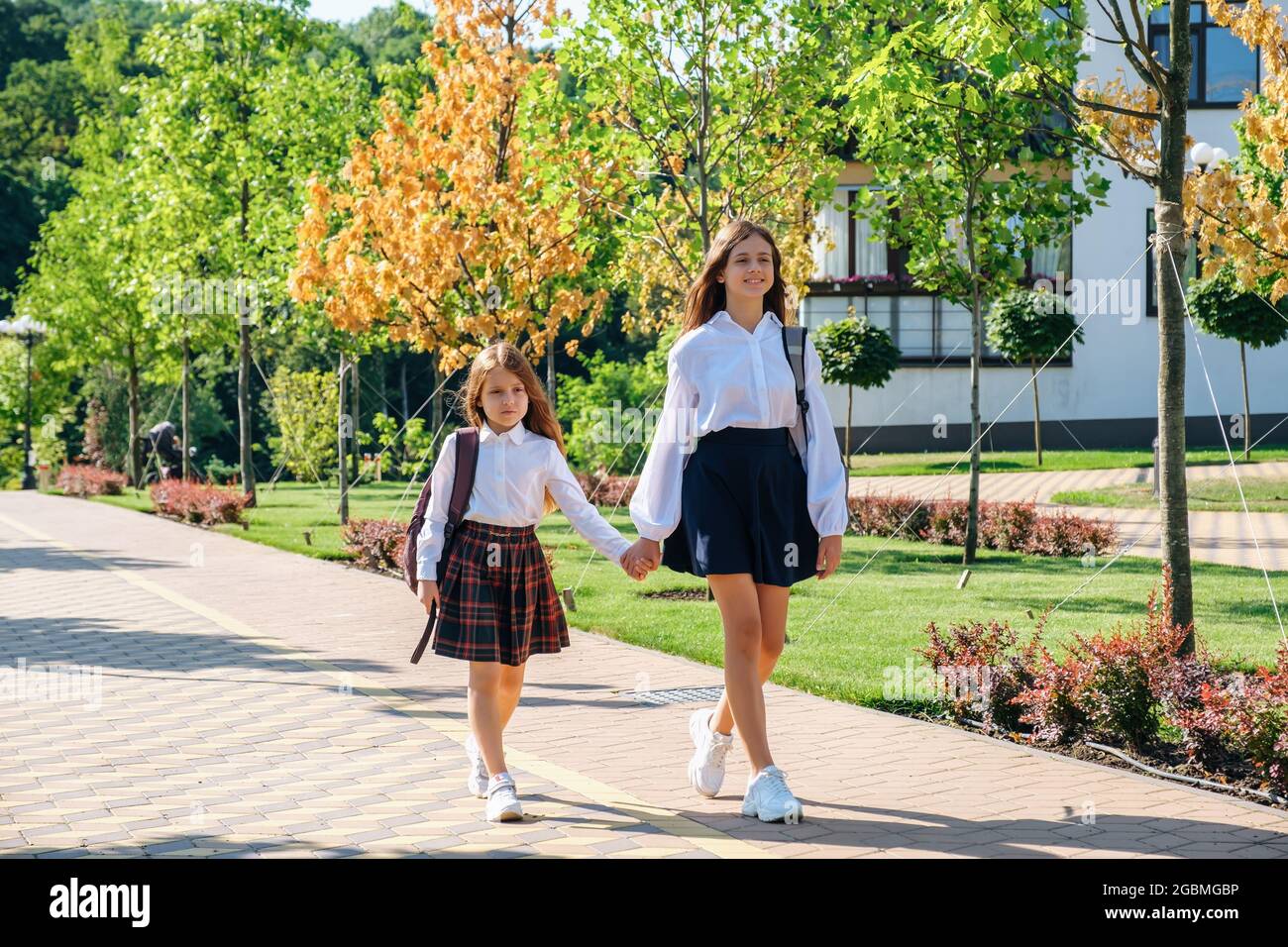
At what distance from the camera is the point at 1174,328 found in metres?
6.94

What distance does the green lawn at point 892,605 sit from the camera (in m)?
8.77

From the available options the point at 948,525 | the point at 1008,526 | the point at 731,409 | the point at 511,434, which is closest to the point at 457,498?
the point at 511,434

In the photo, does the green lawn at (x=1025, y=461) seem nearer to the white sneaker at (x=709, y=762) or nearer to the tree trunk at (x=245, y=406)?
the tree trunk at (x=245, y=406)

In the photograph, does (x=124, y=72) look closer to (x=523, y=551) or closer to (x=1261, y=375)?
(x=1261, y=375)

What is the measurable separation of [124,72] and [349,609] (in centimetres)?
5624

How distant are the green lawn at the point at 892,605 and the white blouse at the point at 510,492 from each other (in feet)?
8.46

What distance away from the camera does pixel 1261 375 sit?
31.8 m

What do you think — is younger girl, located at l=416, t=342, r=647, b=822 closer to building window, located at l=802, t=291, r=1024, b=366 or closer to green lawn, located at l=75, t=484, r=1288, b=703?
green lawn, located at l=75, t=484, r=1288, b=703

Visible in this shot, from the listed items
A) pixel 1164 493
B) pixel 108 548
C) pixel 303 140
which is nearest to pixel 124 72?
pixel 303 140

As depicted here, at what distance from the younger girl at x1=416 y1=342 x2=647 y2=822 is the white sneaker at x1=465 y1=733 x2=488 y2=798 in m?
0.01

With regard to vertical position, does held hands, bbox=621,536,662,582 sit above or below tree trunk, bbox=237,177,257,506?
below

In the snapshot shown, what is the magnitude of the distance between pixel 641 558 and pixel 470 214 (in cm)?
872

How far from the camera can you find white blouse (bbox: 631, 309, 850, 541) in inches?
204

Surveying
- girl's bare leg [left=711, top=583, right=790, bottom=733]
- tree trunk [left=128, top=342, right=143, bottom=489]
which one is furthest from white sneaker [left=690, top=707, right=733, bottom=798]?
tree trunk [left=128, top=342, right=143, bottom=489]
